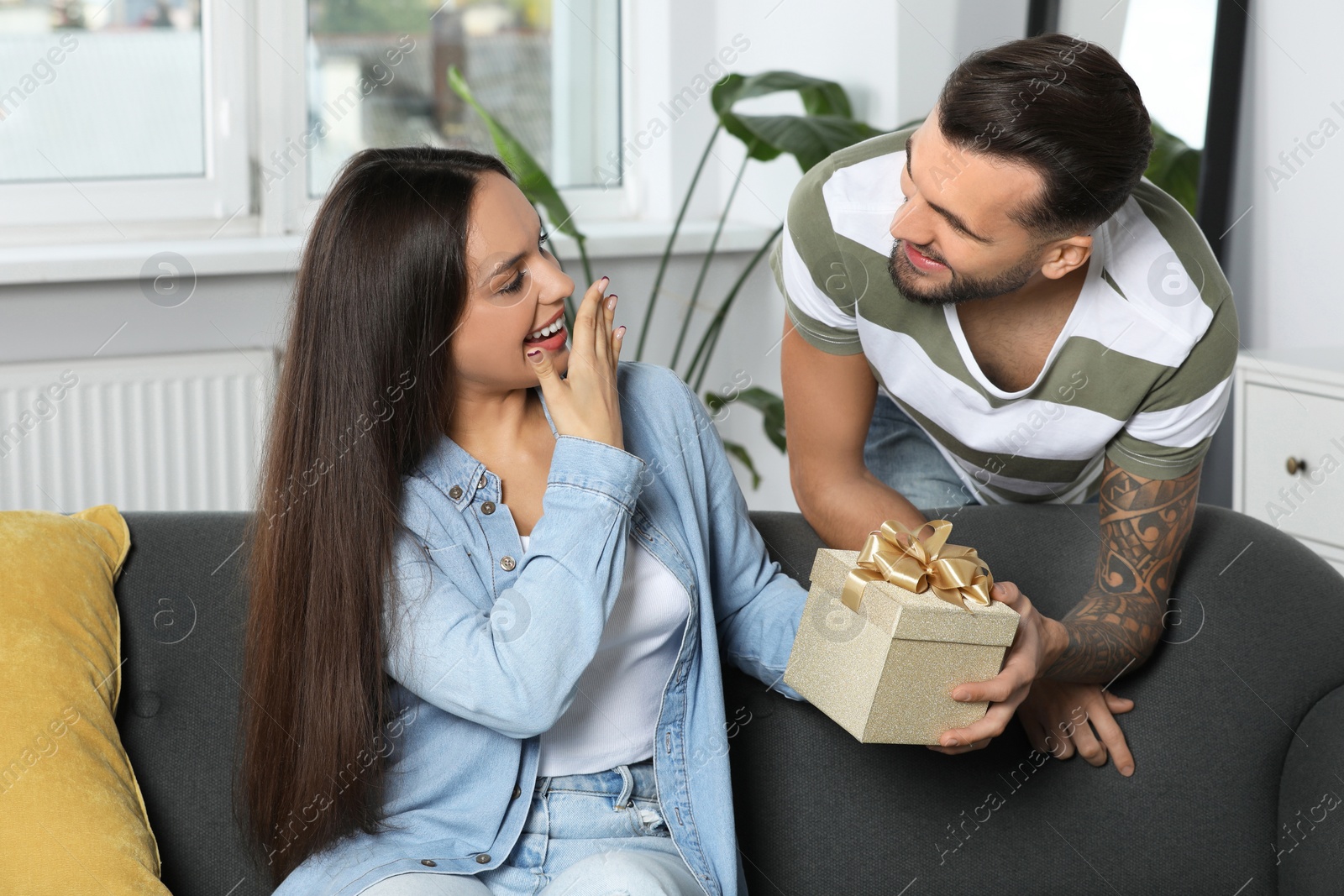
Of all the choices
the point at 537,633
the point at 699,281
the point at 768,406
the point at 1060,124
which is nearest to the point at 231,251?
the point at 699,281

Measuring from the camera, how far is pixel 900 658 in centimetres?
114

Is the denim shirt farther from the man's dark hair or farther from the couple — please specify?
the man's dark hair

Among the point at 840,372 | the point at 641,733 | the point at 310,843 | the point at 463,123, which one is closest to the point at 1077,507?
the point at 840,372

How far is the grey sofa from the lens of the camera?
140 centimetres

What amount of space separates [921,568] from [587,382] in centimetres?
36

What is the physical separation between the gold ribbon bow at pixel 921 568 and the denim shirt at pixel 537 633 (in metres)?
0.20

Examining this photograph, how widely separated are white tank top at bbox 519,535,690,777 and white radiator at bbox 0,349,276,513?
157 centimetres

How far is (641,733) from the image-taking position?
1306 mm

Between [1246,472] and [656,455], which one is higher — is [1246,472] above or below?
below


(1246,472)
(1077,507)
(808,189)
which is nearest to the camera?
(808,189)

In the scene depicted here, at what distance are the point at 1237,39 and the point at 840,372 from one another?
4.62 feet

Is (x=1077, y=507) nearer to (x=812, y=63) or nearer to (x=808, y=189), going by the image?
(x=808, y=189)

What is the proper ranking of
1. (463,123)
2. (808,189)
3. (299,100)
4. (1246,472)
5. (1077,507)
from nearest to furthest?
(808,189)
(1077,507)
(1246,472)
(299,100)
(463,123)

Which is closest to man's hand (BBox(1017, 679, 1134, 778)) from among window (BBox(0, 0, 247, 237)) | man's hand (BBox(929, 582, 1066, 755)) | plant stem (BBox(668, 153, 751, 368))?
man's hand (BBox(929, 582, 1066, 755))
